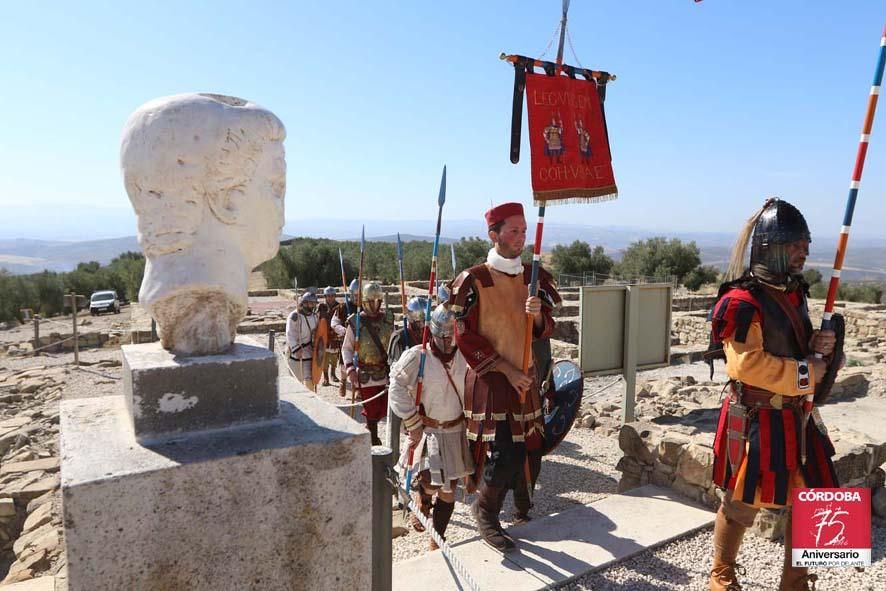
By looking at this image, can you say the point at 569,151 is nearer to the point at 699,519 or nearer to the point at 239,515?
the point at 699,519

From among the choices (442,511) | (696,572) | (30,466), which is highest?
(442,511)

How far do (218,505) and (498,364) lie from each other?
204 centimetres

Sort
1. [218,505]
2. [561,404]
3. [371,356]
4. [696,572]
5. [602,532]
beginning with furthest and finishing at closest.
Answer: [371,356] < [561,404] < [602,532] < [696,572] < [218,505]

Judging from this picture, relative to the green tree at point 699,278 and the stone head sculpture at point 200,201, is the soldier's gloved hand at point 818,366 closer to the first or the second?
the stone head sculpture at point 200,201

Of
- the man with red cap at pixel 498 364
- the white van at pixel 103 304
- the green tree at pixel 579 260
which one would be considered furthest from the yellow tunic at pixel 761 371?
the green tree at pixel 579 260

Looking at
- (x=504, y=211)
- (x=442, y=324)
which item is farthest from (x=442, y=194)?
(x=442, y=324)

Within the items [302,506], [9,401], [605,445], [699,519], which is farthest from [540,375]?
[9,401]

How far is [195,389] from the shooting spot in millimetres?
1819

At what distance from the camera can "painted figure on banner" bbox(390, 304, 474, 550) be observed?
3.66 metres

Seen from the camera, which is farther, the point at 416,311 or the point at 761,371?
the point at 416,311

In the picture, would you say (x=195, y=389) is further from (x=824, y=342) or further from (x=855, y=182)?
(x=855, y=182)

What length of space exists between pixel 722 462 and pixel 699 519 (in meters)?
1.24

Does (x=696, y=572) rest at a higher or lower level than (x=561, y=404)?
lower

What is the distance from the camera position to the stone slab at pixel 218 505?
4.95 ft
